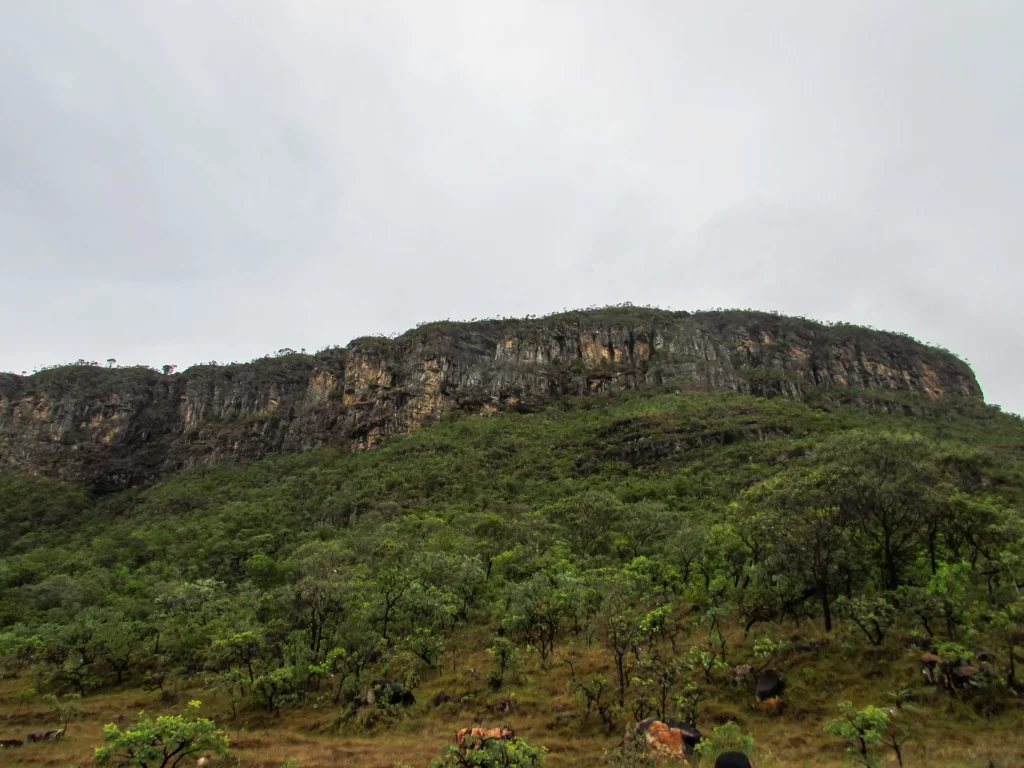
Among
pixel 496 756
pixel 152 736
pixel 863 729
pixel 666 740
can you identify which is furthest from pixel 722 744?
pixel 152 736

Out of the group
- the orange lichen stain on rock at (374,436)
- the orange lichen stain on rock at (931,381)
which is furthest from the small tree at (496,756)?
the orange lichen stain on rock at (931,381)

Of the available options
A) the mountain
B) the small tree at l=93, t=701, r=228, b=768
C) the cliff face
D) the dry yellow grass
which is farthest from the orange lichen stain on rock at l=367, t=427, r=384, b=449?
the small tree at l=93, t=701, r=228, b=768

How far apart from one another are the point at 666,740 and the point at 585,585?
481 inches

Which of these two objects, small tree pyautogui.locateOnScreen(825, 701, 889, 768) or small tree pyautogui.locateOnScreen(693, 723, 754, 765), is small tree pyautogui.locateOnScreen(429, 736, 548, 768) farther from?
small tree pyautogui.locateOnScreen(825, 701, 889, 768)

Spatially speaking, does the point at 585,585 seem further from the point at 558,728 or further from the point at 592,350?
the point at 592,350

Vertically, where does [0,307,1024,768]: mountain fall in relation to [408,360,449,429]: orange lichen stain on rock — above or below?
below

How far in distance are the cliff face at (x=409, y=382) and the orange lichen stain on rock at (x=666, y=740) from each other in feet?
222

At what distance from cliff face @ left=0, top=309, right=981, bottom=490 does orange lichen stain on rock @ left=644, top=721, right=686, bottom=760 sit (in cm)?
6769

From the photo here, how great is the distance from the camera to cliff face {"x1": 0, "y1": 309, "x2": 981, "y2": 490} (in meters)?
82.8

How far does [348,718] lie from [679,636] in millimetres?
10809

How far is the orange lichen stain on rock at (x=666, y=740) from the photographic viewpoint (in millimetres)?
11484

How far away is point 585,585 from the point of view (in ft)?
78.4

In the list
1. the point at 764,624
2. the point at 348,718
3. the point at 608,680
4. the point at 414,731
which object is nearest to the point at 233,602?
the point at 348,718

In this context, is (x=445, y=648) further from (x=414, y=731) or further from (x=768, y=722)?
(x=768, y=722)
